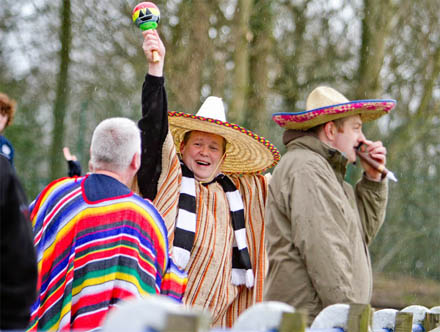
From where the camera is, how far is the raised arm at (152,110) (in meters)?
3.81

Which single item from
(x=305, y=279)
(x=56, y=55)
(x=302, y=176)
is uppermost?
(x=56, y=55)

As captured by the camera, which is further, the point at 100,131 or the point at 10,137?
the point at 10,137

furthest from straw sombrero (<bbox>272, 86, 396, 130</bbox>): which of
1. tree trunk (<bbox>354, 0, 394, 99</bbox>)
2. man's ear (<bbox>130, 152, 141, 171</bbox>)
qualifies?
tree trunk (<bbox>354, 0, 394, 99</bbox>)

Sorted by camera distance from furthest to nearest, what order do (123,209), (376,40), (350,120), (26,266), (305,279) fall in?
(376,40), (350,120), (305,279), (123,209), (26,266)

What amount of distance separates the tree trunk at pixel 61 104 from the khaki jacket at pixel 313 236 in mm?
5761

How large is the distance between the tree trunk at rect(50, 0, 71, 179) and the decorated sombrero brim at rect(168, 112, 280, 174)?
15.9 feet

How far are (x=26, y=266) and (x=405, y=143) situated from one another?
9175mm

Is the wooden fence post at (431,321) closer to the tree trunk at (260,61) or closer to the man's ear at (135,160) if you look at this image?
the man's ear at (135,160)

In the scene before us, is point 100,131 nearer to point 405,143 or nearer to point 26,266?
point 26,266

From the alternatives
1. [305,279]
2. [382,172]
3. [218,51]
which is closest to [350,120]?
[382,172]

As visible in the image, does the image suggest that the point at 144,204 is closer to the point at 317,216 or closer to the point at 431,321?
the point at 317,216

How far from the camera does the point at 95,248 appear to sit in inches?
124

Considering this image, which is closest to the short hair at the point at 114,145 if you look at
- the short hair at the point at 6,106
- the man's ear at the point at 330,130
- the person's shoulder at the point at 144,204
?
the person's shoulder at the point at 144,204

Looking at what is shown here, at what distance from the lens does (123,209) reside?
3189 mm
